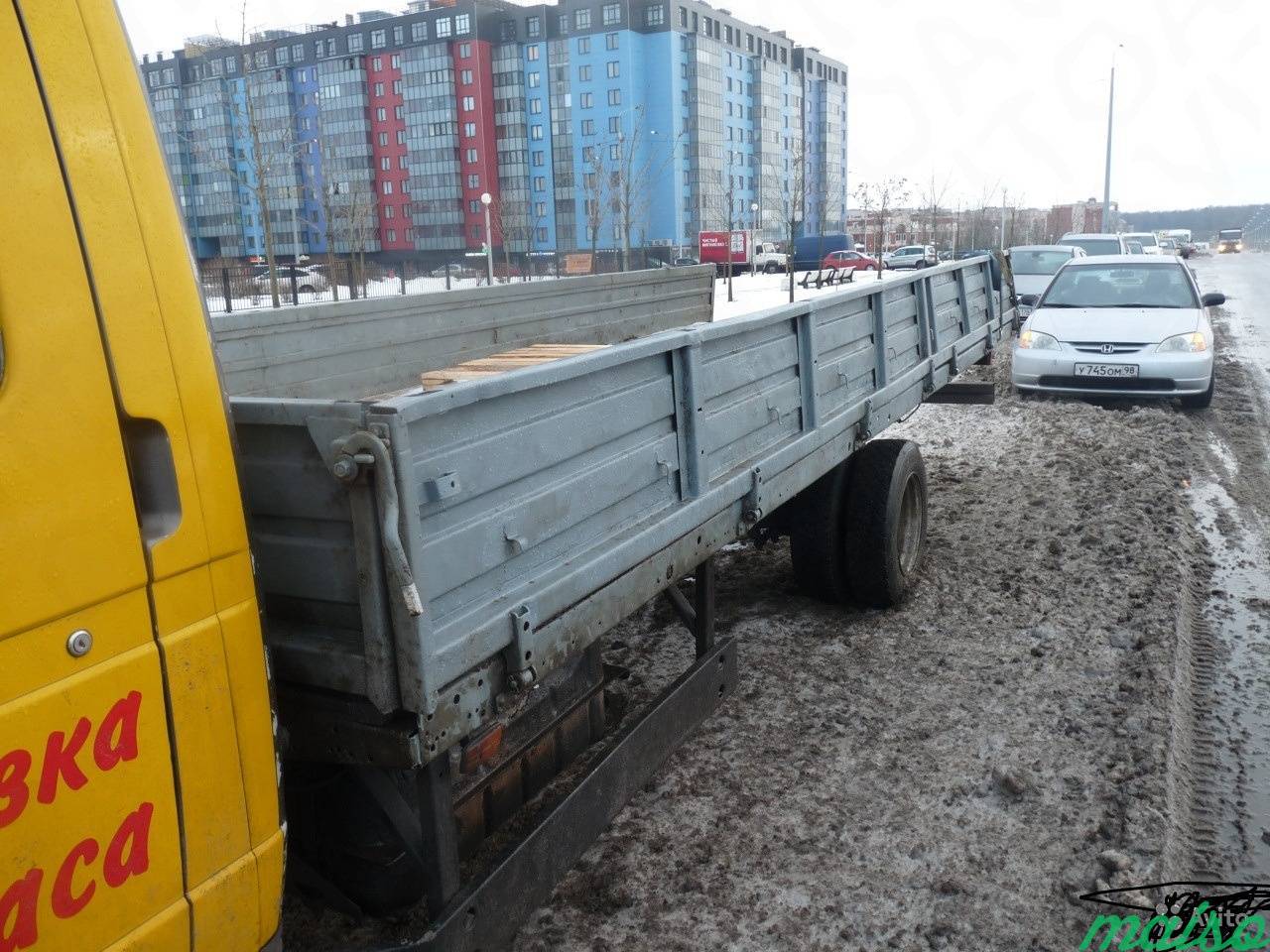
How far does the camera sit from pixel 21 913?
1.61m

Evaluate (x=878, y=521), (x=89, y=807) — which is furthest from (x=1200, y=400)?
(x=89, y=807)

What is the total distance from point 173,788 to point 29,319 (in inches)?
32.8

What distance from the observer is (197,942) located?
192cm

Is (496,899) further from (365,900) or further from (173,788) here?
(173,788)

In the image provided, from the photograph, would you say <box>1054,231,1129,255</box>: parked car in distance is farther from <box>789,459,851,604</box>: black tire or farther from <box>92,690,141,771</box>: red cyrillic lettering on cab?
<box>92,690,141,771</box>: red cyrillic lettering on cab

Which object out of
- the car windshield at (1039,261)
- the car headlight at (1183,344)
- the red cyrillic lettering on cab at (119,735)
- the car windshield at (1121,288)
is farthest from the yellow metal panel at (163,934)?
the car windshield at (1039,261)

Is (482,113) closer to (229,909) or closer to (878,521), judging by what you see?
(878,521)

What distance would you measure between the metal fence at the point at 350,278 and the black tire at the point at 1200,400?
39.5 ft

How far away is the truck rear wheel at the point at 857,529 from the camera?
5133mm

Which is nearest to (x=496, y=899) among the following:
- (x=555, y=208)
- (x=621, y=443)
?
(x=621, y=443)

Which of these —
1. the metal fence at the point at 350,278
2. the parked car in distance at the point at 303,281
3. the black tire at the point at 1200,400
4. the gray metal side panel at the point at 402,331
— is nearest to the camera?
the gray metal side panel at the point at 402,331

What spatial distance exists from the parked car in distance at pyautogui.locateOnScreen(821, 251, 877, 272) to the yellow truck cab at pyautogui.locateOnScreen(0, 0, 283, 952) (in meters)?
52.0

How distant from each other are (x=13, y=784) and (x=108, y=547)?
38 centimetres

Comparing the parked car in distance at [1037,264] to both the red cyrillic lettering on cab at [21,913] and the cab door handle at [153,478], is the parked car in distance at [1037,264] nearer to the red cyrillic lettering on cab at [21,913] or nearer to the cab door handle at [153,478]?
the cab door handle at [153,478]
